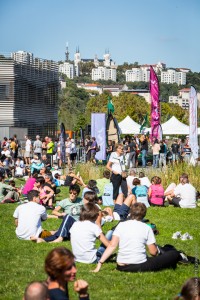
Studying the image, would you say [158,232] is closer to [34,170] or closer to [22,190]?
[22,190]

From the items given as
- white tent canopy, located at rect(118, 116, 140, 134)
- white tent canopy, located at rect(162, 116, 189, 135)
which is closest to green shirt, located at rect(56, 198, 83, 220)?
white tent canopy, located at rect(162, 116, 189, 135)

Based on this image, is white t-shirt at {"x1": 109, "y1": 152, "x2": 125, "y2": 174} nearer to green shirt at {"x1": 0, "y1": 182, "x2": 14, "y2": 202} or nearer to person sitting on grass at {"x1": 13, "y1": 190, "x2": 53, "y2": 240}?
green shirt at {"x1": 0, "y1": 182, "x2": 14, "y2": 202}

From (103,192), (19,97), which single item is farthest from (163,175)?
(19,97)

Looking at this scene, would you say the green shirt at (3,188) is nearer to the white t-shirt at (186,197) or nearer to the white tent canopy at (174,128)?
the white t-shirt at (186,197)

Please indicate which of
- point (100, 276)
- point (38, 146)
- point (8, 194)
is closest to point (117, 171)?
point (8, 194)

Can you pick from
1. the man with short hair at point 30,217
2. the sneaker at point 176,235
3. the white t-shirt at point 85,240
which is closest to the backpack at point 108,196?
the sneaker at point 176,235

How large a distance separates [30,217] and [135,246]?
3.47 m

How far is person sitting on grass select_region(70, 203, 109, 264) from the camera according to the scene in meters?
10.5

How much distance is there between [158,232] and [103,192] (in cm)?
566

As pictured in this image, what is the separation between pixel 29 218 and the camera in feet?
42.5

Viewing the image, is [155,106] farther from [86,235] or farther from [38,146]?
[86,235]

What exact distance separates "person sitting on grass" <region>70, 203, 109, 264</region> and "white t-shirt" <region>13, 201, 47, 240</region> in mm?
2286

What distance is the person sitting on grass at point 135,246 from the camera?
9906 millimetres

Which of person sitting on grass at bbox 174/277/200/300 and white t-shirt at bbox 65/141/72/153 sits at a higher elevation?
white t-shirt at bbox 65/141/72/153
